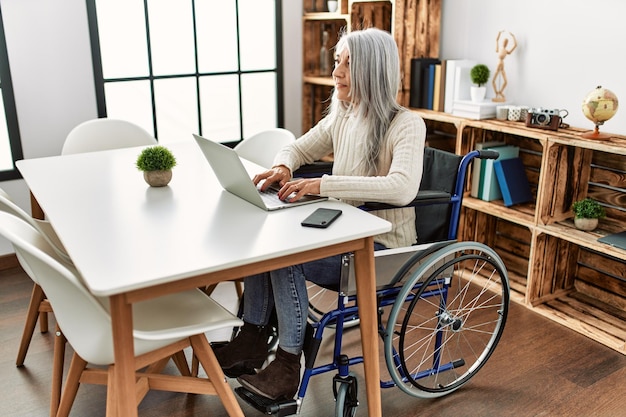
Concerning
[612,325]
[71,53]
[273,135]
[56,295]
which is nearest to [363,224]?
[56,295]

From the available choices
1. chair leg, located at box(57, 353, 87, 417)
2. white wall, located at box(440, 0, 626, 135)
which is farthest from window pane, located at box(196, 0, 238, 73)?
Result: chair leg, located at box(57, 353, 87, 417)

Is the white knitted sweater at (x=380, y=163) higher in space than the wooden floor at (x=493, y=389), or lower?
higher

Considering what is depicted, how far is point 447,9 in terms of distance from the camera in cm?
340

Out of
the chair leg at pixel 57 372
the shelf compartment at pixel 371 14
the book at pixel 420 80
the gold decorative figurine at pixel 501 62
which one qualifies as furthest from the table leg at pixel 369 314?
the shelf compartment at pixel 371 14

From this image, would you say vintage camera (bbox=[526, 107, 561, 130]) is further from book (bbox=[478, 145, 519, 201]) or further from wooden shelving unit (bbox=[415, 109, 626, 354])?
book (bbox=[478, 145, 519, 201])

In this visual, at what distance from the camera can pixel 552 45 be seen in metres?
2.92

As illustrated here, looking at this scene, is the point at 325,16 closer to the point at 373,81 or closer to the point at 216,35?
the point at 216,35

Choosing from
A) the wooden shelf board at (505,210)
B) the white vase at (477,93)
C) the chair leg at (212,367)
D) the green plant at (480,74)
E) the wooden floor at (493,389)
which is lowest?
the wooden floor at (493,389)

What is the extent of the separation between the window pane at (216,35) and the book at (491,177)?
71.4 inches

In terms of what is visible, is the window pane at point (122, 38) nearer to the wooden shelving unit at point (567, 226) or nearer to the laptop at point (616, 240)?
the wooden shelving unit at point (567, 226)

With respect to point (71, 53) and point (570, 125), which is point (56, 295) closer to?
point (71, 53)

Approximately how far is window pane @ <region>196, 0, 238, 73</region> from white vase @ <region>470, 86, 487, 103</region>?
163 cm

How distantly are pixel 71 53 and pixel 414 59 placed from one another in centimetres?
191

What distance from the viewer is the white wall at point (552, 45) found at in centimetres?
269
